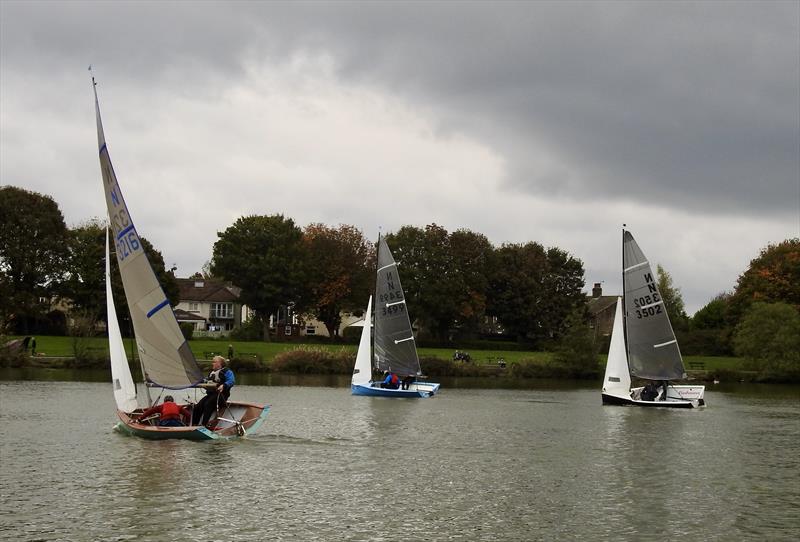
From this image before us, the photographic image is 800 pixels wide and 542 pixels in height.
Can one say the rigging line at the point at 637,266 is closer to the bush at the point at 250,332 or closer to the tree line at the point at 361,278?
the tree line at the point at 361,278

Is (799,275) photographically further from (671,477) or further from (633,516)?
(633,516)

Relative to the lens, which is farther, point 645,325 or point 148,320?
point 645,325

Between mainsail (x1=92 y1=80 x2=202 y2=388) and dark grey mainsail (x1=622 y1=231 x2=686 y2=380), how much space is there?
30045 millimetres

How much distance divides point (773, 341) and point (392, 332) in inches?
1575

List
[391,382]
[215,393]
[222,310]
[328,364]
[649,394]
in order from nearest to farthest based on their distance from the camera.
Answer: [215,393], [649,394], [391,382], [328,364], [222,310]

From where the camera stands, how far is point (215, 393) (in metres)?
30.1

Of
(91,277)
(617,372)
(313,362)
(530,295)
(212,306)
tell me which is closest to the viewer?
(617,372)

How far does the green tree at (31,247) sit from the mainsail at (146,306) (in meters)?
65.4

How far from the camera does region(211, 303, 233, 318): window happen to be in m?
139

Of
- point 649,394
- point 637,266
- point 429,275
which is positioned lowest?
point 649,394

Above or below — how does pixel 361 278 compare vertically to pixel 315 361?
above

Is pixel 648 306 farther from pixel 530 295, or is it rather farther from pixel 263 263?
pixel 530 295

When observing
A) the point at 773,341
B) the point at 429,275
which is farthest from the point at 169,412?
the point at 429,275

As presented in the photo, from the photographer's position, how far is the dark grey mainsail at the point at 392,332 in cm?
5781
